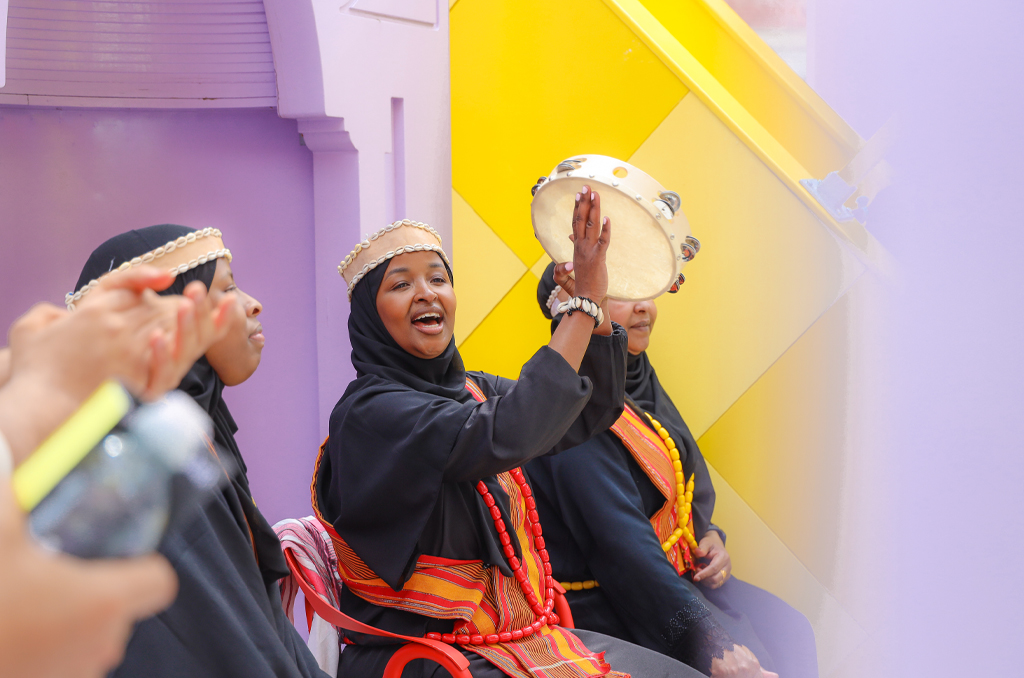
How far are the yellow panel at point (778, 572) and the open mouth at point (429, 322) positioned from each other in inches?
53.6

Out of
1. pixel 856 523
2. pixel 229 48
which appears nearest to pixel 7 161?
pixel 229 48

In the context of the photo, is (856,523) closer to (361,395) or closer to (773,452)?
(773,452)

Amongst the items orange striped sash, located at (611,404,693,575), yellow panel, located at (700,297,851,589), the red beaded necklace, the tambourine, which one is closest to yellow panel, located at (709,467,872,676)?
yellow panel, located at (700,297,851,589)

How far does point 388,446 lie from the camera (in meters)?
1.77

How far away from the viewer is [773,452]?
9.16ft

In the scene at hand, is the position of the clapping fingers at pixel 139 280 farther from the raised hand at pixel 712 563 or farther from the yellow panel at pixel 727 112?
the yellow panel at pixel 727 112

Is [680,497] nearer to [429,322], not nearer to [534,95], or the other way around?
[429,322]

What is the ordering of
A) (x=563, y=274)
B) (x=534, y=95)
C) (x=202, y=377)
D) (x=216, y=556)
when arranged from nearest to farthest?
(x=216, y=556)
(x=202, y=377)
(x=563, y=274)
(x=534, y=95)

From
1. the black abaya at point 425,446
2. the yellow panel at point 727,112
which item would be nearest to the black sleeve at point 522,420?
the black abaya at point 425,446

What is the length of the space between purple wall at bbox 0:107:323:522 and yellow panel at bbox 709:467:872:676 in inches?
55.1

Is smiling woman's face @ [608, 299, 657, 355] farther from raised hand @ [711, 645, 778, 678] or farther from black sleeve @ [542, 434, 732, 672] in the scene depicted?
raised hand @ [711, 645, 778, 678]

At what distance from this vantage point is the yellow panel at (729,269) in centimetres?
271

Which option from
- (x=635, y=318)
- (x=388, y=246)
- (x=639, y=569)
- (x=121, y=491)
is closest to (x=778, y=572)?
(x=639, y=569)

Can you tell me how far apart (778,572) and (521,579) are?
4.06 feet
